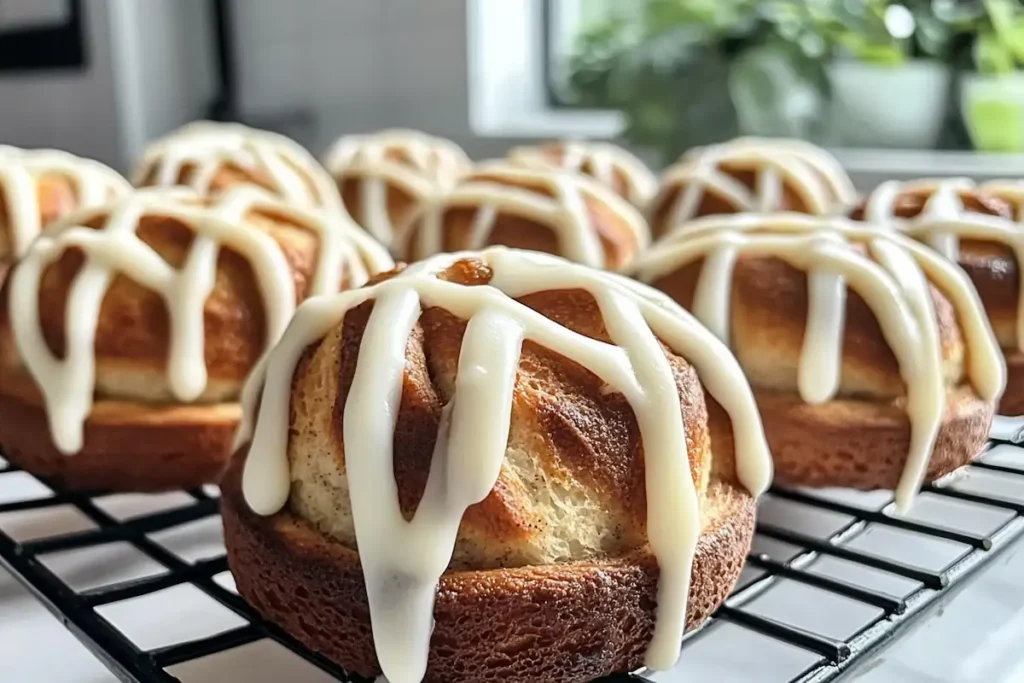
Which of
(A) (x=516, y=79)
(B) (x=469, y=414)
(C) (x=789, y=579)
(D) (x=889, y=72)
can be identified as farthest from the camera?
(A) (x=516, y=79)

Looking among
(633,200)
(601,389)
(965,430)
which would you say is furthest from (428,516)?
(633,200)

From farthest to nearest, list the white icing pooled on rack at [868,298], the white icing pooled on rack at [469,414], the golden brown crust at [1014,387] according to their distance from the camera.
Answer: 1. the golden brown crust at [1014,387]
2. the white icing pooled on rack at [868,298]
3. the white icing pooled on rack at [469,414]

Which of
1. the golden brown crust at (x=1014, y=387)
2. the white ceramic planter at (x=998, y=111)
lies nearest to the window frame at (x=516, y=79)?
the white ceramic planter at (x=998, y=111)

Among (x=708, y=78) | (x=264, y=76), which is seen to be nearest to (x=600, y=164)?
(x=708, y=78)

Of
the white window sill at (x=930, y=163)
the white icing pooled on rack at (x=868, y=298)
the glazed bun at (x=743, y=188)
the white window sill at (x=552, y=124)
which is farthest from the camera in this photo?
the white window sill at (x=552, y=124)

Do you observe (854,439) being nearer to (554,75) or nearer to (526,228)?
(526,228)

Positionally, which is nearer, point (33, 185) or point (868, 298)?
point (868, 298)

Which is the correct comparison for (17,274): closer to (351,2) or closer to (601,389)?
(601,389)

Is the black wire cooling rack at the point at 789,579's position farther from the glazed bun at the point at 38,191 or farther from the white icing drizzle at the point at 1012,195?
the glazed bun at the point at 38,191
